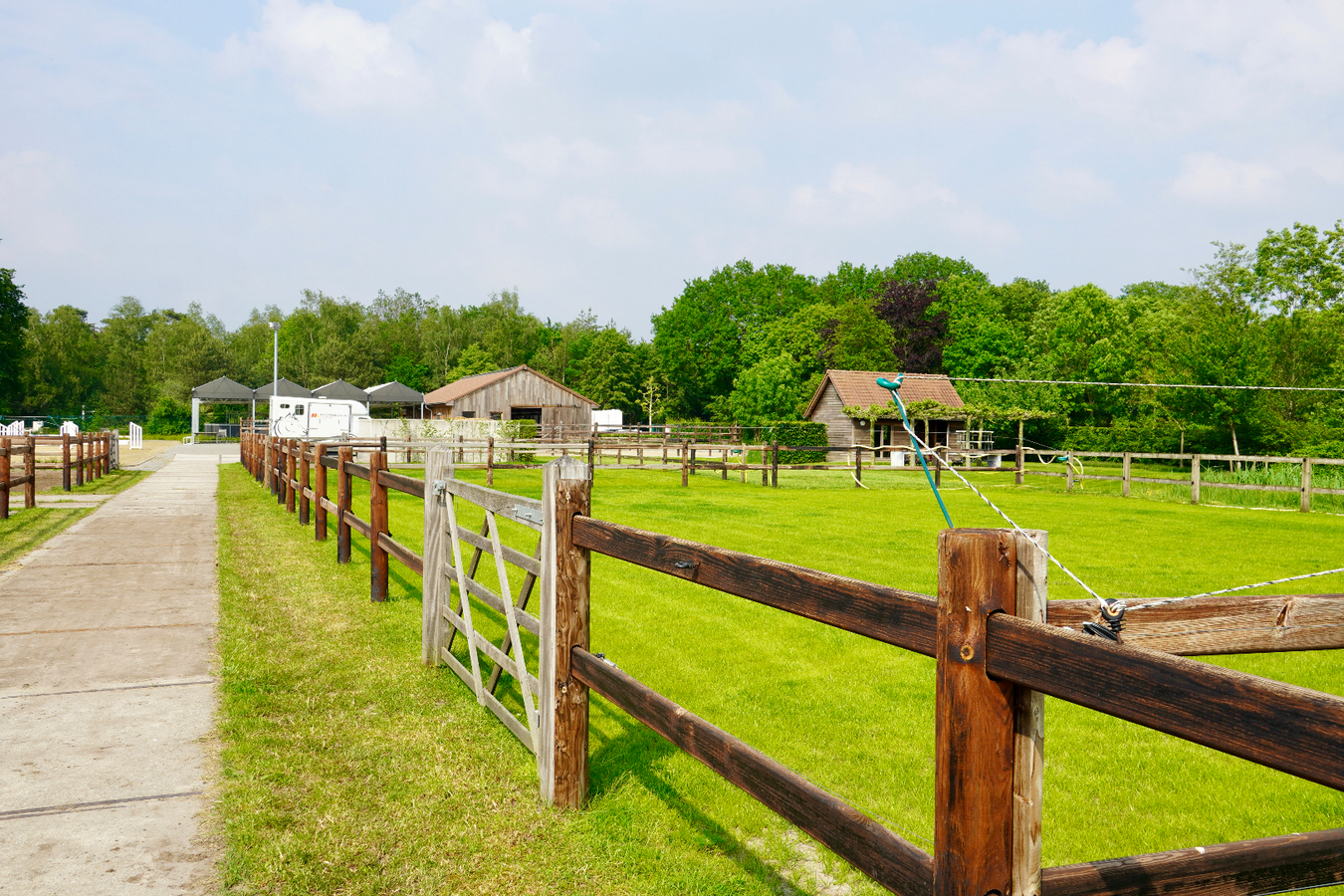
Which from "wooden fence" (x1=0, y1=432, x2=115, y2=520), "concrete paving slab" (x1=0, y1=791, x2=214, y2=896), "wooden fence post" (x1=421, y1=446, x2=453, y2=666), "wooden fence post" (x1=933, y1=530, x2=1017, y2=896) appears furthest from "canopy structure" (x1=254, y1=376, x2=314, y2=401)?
"wooden fence post" (x1=933, y1=530, x2=1017, y2=896)

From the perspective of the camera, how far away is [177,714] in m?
4.42

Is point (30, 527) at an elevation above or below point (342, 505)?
below

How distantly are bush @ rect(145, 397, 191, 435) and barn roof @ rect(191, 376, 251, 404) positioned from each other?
644 cm

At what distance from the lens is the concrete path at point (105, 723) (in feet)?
9.73

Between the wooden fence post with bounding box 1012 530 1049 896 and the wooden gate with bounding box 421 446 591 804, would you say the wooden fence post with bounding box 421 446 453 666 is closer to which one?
the wooden gate with bounding box 421 446 591 804

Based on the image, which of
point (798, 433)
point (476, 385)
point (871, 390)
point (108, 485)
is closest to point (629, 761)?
point (108, 485)

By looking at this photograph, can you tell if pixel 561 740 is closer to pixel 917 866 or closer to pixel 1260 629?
pixel 917 866

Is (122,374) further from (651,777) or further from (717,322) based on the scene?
(651,777)

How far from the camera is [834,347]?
59938mm

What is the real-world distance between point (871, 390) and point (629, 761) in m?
41.7

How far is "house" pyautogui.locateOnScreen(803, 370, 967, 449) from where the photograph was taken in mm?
42375

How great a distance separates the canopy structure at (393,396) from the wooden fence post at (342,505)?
4803 cm

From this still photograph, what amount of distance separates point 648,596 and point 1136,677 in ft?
21.7

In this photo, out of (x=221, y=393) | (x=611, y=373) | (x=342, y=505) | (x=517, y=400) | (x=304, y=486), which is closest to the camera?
(x=342, y=505)
